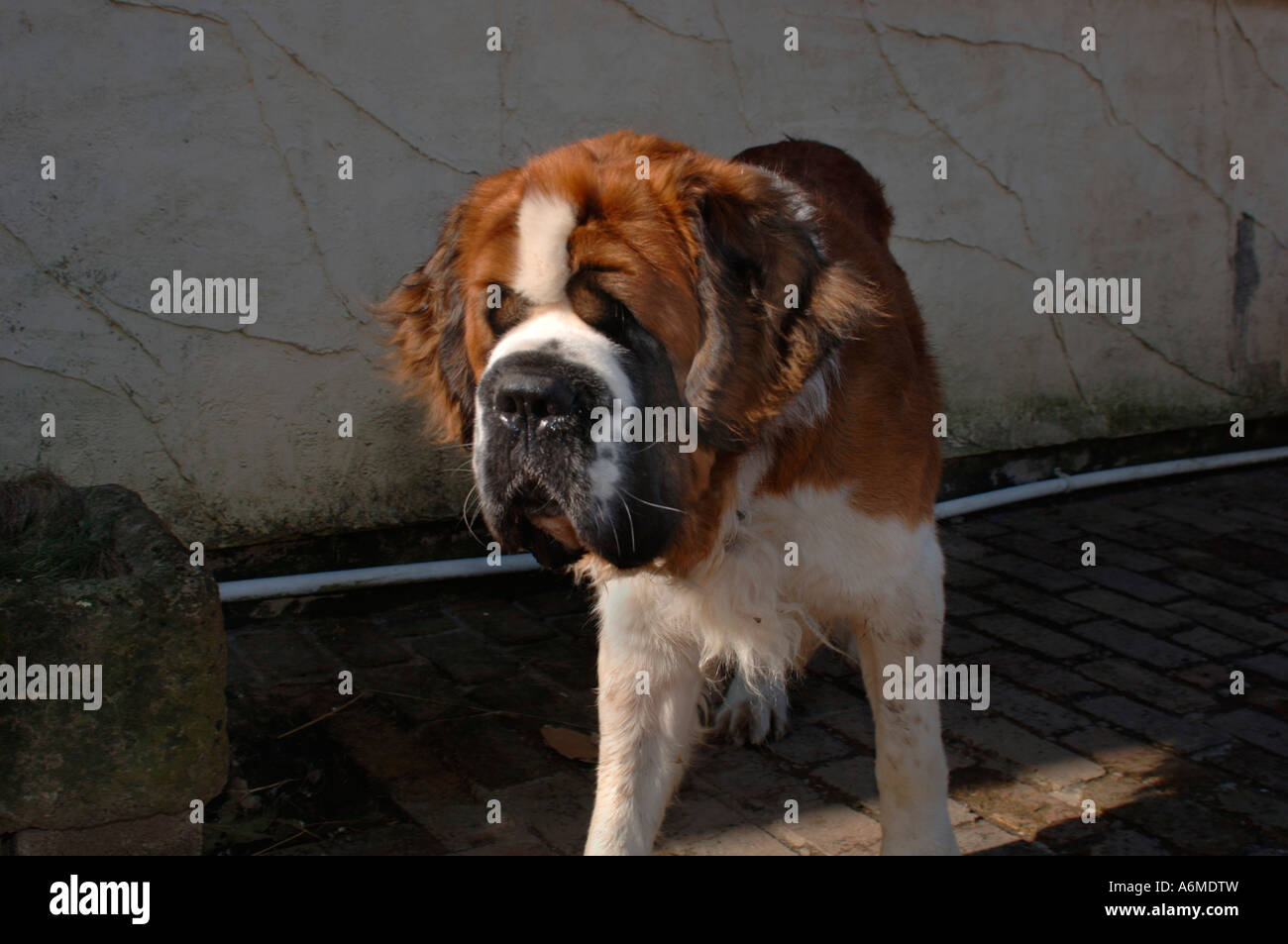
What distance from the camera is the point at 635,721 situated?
3184mm

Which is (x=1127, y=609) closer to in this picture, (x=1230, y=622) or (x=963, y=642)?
(x=1230, y=622)

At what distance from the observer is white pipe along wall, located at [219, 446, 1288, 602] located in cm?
473

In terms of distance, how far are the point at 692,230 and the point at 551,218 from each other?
1.02 feet

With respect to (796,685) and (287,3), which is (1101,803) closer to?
(796,685)

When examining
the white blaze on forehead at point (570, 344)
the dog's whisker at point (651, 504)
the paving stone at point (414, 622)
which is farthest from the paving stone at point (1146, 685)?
the white blaze on forehead at point (570, 344)

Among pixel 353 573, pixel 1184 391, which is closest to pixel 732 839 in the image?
pixel 353 573

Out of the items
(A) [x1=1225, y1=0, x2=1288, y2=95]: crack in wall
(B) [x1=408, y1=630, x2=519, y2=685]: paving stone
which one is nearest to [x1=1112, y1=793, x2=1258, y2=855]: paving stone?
(B) [x1=408, y1=630, x2=519, y2=685]: paving stone

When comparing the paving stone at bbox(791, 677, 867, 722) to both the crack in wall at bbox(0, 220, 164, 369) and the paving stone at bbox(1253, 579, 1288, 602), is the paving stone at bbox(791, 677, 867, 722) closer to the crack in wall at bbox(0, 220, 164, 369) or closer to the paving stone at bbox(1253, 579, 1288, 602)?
the paving stone at bbox(1253, 579, 1288, 602)

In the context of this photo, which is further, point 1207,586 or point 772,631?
point 1207,586

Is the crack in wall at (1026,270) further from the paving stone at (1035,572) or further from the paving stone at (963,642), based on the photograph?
the paving stone at (963,642)

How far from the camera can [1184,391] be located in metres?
6.77

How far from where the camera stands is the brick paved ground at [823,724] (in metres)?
3.46

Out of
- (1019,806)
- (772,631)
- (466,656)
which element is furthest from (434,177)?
(1019,806)

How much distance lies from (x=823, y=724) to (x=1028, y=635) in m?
1.09
